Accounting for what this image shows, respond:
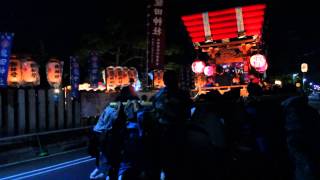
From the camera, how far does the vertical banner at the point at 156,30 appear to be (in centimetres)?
2095

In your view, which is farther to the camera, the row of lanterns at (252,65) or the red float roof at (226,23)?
the row of lanterns at (252,65)

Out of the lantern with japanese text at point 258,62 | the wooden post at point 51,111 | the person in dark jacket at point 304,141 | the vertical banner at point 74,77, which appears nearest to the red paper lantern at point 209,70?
the lantern with japanese text at point 258,62

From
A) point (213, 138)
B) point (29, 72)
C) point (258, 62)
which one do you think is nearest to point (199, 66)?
point (258, 62)

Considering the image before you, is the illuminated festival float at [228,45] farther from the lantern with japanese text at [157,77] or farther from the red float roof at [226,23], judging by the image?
the lantern with japanese text at [157,77]

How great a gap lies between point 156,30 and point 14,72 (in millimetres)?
8154

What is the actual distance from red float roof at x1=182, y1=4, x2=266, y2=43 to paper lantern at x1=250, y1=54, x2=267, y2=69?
1034 millimetres

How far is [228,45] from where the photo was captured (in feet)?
63.0

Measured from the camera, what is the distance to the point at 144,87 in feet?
75.0

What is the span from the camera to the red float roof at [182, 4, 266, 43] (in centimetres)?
1769

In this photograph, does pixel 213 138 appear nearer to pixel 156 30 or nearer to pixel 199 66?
pixel 199 66

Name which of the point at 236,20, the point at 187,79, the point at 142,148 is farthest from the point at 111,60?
the point at 142,148

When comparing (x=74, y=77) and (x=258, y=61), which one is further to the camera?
(x=74, y=77)

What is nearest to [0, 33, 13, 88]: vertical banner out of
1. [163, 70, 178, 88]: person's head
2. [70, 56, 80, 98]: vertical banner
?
[70, 56, 80, 98]: vertical banner

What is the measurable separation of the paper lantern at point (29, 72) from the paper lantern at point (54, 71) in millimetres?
1201
